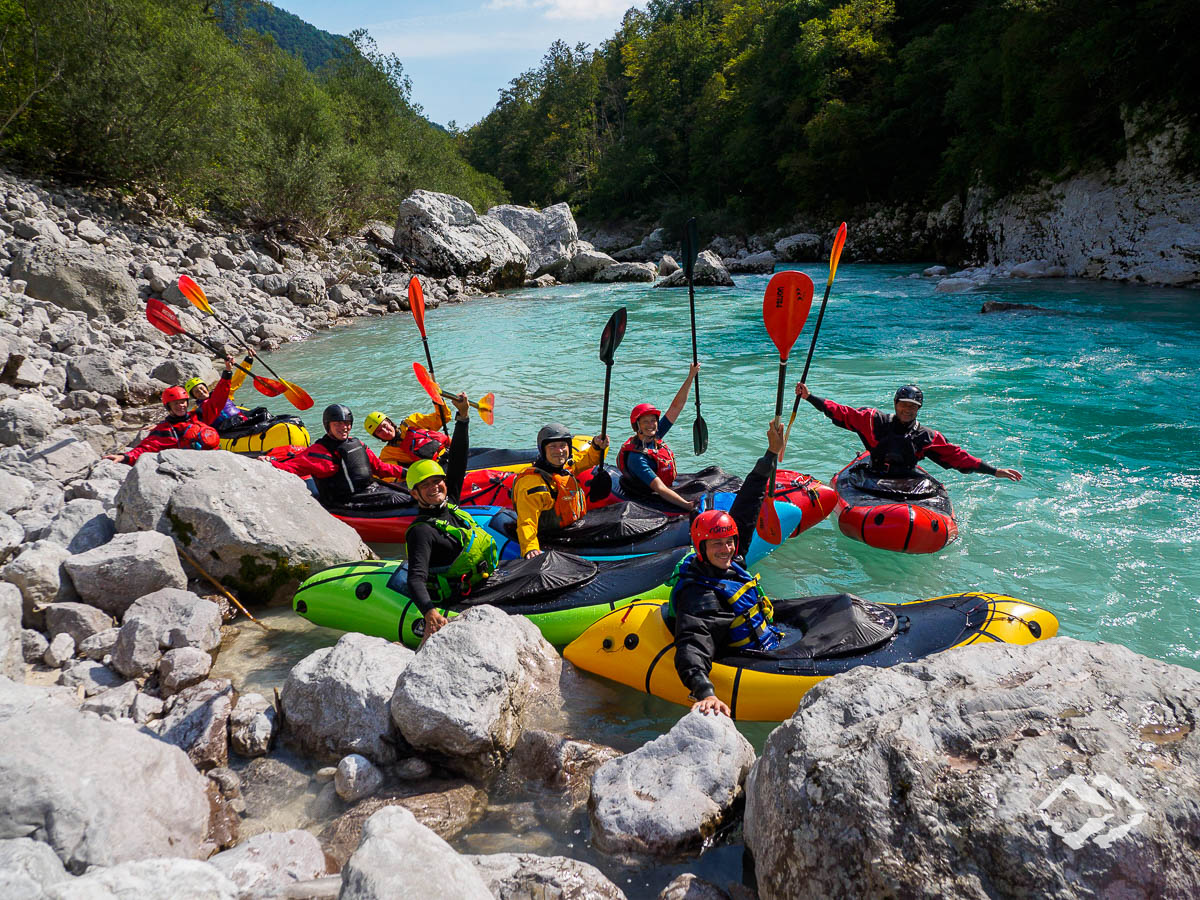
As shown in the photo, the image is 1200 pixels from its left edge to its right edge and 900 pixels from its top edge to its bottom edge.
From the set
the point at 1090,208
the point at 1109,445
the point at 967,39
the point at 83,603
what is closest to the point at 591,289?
the point at 1090,208

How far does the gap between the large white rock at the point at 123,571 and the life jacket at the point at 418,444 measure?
2.25 metres

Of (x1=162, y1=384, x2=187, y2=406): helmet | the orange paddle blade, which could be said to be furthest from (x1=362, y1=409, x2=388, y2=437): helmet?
the orange paddle blade

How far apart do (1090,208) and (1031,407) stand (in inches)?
445

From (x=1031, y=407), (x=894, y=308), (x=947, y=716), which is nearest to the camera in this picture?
(x=947, y=716)

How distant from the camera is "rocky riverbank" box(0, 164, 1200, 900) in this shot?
167 cm

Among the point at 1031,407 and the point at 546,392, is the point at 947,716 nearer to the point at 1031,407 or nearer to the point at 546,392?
the point at 1031,407

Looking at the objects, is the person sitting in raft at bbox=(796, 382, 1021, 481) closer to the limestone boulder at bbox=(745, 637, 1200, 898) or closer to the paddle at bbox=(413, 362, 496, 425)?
the paddle at bbox=(413, 362, 496, 425)

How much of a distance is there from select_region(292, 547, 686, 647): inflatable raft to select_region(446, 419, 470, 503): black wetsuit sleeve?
599mm

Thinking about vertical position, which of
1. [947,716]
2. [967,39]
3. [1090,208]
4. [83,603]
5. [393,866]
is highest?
[967,39]

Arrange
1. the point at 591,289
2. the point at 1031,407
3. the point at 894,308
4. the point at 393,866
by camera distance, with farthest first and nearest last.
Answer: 1. the point at 591,289
2. the point at 894,308
3. the point at 1031,407
4. the point at 393,866

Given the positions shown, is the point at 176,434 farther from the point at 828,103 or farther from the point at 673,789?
the point at 828,103

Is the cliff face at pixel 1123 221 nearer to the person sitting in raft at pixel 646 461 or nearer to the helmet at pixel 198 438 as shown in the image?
the person sitting in raft at pixel 646 461

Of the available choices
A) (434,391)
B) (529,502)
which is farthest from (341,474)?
(529,502)

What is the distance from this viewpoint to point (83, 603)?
371 centimetres
